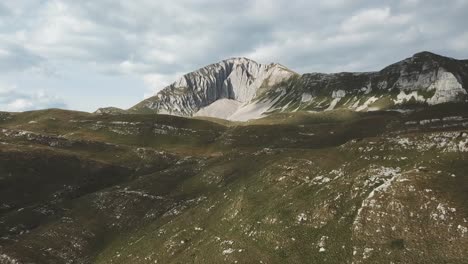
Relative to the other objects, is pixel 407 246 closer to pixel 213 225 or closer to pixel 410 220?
pixel 410 220

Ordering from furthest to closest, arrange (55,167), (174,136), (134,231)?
(174,136) → (55,167) → (134,231)

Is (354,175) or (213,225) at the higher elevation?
(354,175)

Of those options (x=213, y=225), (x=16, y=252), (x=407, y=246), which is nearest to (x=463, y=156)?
(x=407, y=246)

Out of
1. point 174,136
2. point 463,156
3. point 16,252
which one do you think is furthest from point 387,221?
point 174,136

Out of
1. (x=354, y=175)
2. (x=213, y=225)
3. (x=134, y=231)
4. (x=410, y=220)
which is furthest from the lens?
(x=134, y=231)

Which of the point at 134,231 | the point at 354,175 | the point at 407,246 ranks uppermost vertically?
the point at 354,175

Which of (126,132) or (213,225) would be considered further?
(126,132)

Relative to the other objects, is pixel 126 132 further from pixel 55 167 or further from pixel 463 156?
pixel 463 156
